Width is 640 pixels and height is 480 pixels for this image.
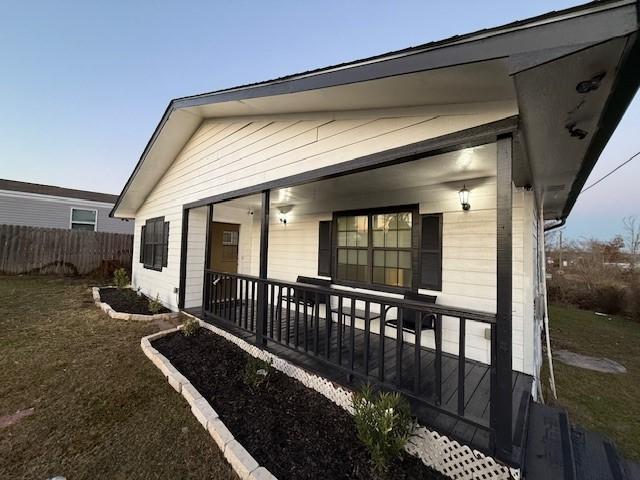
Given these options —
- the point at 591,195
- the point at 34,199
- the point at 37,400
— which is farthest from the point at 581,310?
the point at 34,199

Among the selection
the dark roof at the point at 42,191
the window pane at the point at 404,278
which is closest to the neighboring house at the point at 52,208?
the dark roof at the point at 42,191

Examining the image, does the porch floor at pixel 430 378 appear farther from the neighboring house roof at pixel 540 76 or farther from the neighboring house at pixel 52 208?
the neighboring house at pixel 52 208

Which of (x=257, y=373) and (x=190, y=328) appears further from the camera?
(x=190, y=328)

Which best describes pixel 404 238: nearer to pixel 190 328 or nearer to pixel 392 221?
pixel 392 221

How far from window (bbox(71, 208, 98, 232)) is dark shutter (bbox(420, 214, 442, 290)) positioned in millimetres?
17793

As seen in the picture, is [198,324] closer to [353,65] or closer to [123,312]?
[123,312]

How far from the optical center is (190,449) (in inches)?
91.9

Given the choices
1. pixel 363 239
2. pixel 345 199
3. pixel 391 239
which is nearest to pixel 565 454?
pixel 391 239

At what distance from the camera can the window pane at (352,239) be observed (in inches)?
202

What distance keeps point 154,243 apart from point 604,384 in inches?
404

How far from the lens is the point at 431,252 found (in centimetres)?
407

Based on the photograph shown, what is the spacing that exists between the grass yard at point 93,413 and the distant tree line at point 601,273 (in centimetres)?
1328

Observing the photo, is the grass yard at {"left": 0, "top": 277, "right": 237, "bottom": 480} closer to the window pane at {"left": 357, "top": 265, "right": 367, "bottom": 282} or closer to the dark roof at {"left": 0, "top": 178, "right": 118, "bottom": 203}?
the window pane at {"left": 357, "top": 265, "right": 367, "bottom": 282}

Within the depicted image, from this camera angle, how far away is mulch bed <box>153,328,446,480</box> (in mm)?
2076
